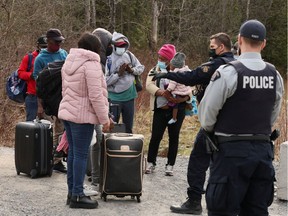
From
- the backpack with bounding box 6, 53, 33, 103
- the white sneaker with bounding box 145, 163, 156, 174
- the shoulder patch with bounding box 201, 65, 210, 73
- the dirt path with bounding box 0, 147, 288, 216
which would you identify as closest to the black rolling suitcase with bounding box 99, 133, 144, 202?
the dirt path with bounding box 0, 147, 288, 216

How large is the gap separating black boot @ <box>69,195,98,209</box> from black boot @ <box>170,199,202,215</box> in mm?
831

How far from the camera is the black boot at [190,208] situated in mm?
6094

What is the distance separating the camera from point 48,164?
701 centimetres

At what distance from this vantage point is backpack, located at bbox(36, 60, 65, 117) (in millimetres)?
6184

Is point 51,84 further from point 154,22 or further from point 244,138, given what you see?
point 154,22

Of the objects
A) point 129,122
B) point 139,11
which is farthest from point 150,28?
point 129,122

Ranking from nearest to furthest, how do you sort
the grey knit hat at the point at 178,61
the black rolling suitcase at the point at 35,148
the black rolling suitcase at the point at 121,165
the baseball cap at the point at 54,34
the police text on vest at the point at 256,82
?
the police text on vest at the point at 256,82
the black rolling suitcase at the point at 121,165
the black rolling suitcase at the point at 35,148
the baseball cap at the point at 54,34
the grey knit hat at the point at 178,61

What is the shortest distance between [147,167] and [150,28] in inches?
924

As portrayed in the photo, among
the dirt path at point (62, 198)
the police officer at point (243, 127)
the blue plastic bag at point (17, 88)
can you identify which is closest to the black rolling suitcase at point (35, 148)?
the dirt path at point (62, 198)

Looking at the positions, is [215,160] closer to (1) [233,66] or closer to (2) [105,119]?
(1) [233,66]

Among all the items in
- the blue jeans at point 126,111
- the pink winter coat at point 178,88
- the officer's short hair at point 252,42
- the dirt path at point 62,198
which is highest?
the officer's short hair at point 252,42

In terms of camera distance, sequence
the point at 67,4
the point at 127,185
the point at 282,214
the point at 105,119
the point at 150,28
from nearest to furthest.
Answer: the point at 105,119
the point at 127,185
the point at 282,214
the point at 67,4
the point at 150,28

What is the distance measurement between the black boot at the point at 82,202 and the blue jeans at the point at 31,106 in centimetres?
213

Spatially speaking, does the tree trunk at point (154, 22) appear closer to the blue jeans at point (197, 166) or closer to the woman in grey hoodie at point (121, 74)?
the woman in grey hoodie at point (121, 74)
